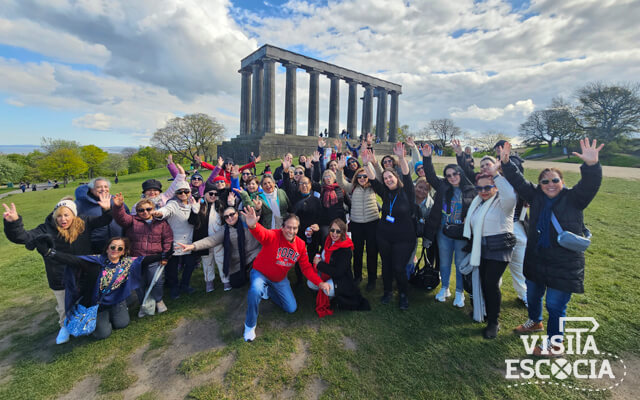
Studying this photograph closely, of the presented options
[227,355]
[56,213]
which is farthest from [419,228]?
[56,213]

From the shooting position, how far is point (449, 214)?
443 cm

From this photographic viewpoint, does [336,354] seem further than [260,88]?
No

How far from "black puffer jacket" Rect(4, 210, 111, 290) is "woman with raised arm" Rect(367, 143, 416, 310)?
15.2 feet

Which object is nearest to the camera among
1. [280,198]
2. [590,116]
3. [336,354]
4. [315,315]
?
[336,354]

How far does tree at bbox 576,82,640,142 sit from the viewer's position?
3853cm

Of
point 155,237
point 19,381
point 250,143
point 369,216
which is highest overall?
point 250,143

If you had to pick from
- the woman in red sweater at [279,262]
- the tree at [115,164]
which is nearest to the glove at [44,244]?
the woman in red sweater at [279,262]

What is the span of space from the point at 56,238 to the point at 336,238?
423cm

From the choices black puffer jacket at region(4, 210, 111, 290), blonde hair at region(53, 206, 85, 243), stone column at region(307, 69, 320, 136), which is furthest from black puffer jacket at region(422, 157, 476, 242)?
stone column at region(307, 69, 320, 136)

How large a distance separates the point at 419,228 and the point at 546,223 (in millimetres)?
1767

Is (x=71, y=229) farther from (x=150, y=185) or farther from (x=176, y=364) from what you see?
(x=176, y=364)

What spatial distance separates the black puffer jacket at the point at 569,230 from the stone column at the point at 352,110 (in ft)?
130

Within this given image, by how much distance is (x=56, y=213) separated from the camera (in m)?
3.80

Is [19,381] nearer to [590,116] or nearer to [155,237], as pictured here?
[155,237]
